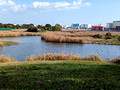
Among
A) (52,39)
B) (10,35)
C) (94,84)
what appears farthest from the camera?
(10,35)

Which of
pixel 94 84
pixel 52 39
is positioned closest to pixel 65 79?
pixel 94 84

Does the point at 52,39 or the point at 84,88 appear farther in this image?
the point at 52,39

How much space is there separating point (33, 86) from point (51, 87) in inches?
27.4

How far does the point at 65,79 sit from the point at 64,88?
94 centimetres

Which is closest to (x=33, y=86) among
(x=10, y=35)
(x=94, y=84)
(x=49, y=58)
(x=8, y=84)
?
(x=8, y=84)

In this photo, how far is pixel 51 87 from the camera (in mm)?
5699

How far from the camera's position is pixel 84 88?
5605 millimetres

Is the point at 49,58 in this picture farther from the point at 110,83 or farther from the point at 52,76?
the point at 110,83

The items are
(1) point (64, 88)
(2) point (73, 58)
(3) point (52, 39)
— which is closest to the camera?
(1) point (64, 88)

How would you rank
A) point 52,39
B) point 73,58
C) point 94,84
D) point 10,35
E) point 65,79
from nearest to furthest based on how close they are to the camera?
point 94,84
point 65,79
point 73,58
point 52,39
point 10,35

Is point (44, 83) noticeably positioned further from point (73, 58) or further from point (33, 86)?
point (73, 58)

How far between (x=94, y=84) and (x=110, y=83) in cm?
69

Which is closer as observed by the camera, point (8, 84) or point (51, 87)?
point (51, 87)

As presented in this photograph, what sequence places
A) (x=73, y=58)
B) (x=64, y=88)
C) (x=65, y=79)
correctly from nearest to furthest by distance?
(x=64, y=88)
(x=65, y=79)
(x=73, y=58)
